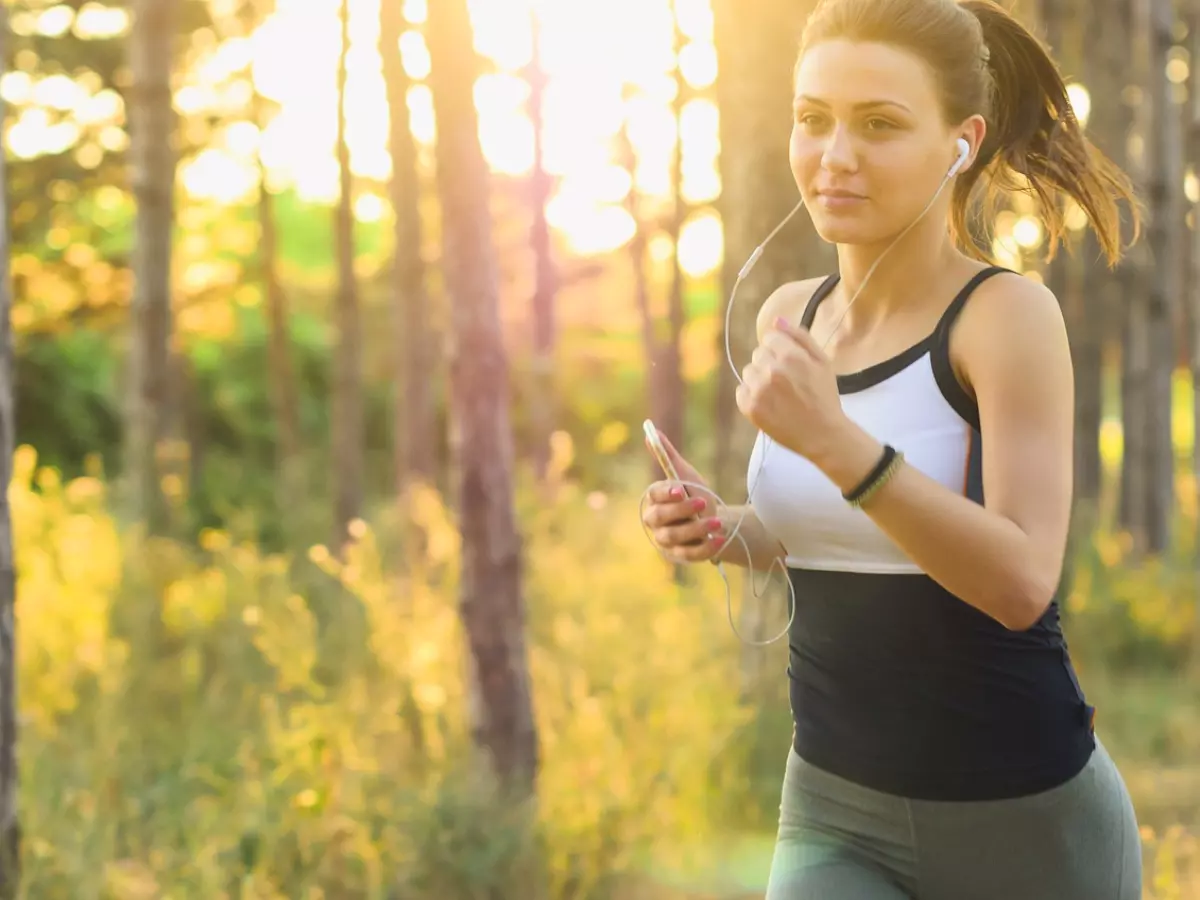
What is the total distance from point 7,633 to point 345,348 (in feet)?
26.1

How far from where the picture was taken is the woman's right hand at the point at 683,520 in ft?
7.27

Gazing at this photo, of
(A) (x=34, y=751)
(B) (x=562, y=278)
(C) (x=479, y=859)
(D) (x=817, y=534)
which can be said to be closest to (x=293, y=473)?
(B) (x=562, y=278)

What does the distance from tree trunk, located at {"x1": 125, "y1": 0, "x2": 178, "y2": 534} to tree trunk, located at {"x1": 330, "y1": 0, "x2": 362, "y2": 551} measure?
166cm

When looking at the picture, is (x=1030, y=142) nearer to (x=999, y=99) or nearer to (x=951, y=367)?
(x=999, y=99)

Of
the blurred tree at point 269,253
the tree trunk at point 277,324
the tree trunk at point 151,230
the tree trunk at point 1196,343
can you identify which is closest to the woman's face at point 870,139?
the tree trunk at point 1196,343

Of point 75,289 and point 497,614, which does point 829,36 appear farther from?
point 75,289

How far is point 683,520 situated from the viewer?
2246mm

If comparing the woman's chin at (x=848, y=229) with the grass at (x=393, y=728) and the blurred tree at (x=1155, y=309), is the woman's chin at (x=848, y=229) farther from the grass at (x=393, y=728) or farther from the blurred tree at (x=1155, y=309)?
the blurred tree at (x=1155, y=309)

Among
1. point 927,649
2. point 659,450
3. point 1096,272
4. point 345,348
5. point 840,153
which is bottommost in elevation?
point 927,649

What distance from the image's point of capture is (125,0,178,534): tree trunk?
33.4 feet

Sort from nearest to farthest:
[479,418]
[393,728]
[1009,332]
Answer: [1009,332] → [393,728] → [479,418]

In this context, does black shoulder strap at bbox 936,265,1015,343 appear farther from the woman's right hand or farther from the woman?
the woman's right hand

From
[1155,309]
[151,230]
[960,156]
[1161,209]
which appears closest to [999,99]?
[960,156]

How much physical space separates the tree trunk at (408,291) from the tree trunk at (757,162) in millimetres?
2830
